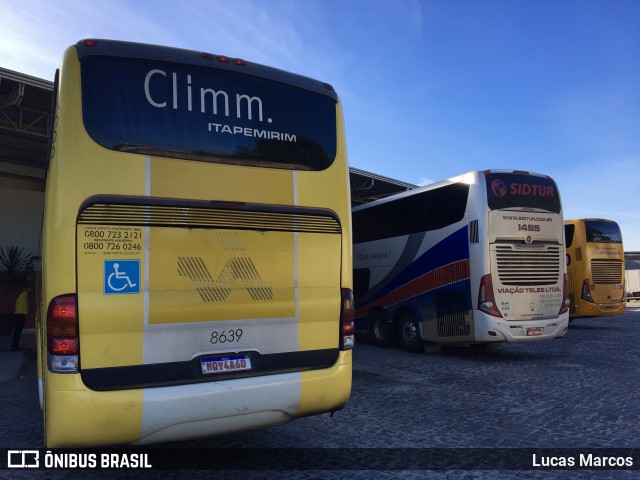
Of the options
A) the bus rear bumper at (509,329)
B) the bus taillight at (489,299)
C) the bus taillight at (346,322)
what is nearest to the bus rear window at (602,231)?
the bus rear bumper at (509,329)

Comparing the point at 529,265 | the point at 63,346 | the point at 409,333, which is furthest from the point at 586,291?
the point at 63,346

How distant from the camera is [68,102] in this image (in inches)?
147

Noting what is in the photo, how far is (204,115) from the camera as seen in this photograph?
421 cm

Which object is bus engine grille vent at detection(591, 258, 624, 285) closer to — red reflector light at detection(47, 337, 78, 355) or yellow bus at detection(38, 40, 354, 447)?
yellow bus at detection(38, 40, 354, 447)

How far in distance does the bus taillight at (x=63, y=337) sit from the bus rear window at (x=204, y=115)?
126cm

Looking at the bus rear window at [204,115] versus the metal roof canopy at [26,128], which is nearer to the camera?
the bus rear window at [204,115]

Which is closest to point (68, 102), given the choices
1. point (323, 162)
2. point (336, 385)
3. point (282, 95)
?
point (282, 95)

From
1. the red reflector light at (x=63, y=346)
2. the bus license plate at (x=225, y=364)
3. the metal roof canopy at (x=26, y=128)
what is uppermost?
the metal roof canopy at (x=26, y=128)

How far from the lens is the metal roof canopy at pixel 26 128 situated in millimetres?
11578

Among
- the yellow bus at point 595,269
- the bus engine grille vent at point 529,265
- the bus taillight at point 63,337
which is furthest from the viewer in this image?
the yellow bus at point 595,269

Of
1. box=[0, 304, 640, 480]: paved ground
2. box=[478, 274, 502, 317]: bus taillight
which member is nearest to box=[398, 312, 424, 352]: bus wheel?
box=[0, 304, 640, 480]: paved ground

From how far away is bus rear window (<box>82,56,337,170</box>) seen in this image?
12.7 feet

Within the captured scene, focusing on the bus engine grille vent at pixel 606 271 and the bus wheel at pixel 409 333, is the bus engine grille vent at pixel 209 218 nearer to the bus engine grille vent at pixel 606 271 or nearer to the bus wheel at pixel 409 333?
the bus wheel at pixel 409 333

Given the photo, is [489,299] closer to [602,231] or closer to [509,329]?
[509,329]
